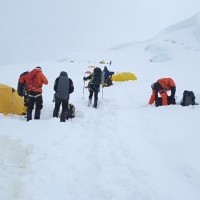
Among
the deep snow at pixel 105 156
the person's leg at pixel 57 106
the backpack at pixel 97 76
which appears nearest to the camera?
the deep snow at pixel 105 156

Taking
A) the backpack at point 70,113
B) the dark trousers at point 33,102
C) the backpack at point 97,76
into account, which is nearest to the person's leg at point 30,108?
the dark trousers at point 33,102

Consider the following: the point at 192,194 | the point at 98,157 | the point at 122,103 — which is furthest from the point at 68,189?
the point at 122,103

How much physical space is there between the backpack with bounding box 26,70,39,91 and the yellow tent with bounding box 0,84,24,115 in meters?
1.47

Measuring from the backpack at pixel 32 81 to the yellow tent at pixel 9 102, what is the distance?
1474mm

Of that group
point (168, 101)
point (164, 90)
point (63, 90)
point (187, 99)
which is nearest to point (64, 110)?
point (63, 90)

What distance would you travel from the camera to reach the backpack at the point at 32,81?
11539 millimetres

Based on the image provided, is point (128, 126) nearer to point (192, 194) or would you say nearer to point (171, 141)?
point (171, 141)

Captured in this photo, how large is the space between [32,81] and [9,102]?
5.97 feet

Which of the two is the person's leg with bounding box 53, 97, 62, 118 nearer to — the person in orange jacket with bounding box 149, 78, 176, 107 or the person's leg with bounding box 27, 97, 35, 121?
the person's leg with bounding box 27, 97, 35, 121

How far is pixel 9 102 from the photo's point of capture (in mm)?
12734

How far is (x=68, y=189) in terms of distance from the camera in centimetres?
632

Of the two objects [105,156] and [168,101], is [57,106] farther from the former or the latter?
[168,101]

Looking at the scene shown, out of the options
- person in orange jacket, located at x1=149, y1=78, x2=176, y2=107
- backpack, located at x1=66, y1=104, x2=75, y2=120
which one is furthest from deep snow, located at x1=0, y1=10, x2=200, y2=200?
person in orange jacket, located at x1=149, y1=78, x2=176, y2=107

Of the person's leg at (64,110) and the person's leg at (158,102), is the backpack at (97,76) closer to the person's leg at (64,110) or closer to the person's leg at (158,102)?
the person's leg at (158,102)
